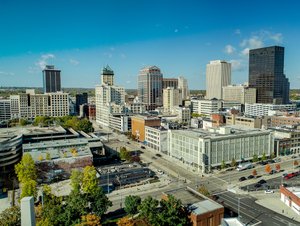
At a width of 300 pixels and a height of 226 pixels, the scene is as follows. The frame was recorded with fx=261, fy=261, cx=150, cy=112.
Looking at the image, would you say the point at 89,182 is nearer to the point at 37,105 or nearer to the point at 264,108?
the point at 37,105

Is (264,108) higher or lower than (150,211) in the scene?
higher

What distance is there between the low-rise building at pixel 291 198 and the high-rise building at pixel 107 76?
156m

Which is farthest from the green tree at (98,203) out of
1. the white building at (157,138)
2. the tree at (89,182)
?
the white building at (157,138)

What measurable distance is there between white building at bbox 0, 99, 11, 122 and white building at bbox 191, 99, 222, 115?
130116 mm

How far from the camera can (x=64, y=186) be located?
58656mm

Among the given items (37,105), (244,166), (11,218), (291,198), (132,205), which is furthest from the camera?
(37,105)

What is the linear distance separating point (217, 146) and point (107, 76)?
13870 centimetres

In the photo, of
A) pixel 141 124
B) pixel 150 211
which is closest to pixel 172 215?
pixel 150 211

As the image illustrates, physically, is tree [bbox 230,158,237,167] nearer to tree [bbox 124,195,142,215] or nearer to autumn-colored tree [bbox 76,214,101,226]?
tree [bbox 124,195,142,215]

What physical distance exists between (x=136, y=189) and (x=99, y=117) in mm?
116091

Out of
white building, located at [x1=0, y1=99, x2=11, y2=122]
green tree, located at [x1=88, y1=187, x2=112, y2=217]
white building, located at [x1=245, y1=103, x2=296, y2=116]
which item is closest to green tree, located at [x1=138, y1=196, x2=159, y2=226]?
green tree, located at [x1=88, y1=187, x2=112, y2=217]

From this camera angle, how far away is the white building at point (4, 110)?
173 metres

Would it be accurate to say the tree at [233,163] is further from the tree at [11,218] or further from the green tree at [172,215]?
the tree at [11,218]

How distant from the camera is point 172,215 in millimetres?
35594
